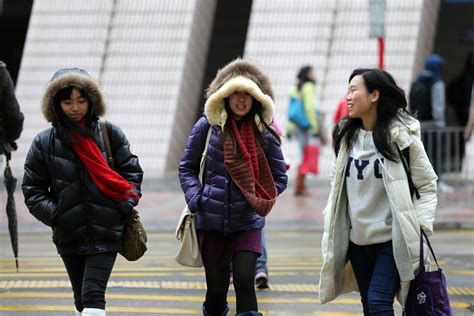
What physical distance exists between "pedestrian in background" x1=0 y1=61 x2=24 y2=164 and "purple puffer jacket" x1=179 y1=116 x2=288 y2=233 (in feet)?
9.07

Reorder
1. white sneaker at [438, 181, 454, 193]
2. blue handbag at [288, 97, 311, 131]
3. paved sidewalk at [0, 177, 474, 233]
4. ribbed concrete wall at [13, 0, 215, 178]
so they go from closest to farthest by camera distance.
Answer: paved sidewalk at [0, 177, 474, 233]
blue handbag at [288, 97, 311, 131]
white sneaker at [438, 181, 454, 193]
ribbed concrete wall at [13, 0, 215, 178]

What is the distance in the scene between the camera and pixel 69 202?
7289mm

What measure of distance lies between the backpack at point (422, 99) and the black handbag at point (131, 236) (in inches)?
458

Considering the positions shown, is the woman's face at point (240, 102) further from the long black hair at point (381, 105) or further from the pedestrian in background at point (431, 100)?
the pedestrian in background at point (431, 100)

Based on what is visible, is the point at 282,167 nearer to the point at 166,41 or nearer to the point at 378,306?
the point at 378,306

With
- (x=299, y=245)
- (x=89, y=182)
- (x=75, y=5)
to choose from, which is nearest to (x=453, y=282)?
(x=299, y=245)

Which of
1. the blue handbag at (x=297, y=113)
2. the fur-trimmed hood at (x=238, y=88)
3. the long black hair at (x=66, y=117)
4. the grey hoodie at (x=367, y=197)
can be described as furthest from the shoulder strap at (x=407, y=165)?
the blue handbag at (x=297, y=113)

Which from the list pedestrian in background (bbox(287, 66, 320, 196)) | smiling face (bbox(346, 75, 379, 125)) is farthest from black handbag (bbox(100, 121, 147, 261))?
pedestrian in background (bbox(287, 66, 320, 196))

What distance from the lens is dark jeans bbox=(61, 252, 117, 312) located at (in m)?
7.19

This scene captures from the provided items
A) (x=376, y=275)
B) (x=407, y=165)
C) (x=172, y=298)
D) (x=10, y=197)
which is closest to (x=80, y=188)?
(x=376, y=275)

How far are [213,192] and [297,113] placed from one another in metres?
10.5

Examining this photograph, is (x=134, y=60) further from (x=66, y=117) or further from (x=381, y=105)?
(x=381, y=105)

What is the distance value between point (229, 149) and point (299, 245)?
6.38 m

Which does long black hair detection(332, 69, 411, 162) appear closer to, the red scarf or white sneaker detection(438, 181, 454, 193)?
the red scarf
